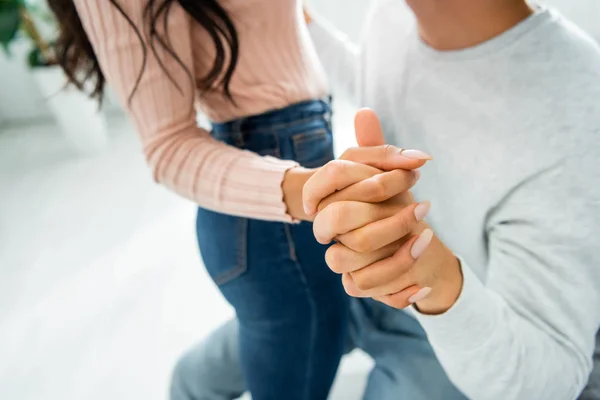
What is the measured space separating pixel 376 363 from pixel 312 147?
15.2 inches

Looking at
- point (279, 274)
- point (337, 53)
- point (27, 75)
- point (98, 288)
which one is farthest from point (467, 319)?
point (27, 75)

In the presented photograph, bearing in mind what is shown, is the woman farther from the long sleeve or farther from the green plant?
the green plant

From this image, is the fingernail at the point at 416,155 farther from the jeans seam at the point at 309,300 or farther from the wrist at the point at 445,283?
the jeans seam at the point at 309,300

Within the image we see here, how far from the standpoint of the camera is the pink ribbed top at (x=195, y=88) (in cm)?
50

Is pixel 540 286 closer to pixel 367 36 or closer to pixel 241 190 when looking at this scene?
pixel 241 190

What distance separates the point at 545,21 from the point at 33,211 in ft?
6.27

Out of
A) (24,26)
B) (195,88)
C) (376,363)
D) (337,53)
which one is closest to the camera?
(195,88)

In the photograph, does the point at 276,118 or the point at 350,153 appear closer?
the point at 350,153

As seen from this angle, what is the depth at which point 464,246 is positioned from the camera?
61 cm

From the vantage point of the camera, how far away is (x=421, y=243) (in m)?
0.37

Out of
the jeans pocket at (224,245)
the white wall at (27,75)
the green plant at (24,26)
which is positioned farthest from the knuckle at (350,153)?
the white wall at (27,75)

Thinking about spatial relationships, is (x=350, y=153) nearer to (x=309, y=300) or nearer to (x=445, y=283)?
(x=445, y=283)

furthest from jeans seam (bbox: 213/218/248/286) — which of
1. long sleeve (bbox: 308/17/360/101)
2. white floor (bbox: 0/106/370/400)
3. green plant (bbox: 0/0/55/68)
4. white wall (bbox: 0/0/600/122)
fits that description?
white wall (bbox: 0/0/600/122)

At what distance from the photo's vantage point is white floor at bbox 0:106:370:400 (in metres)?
1.17
